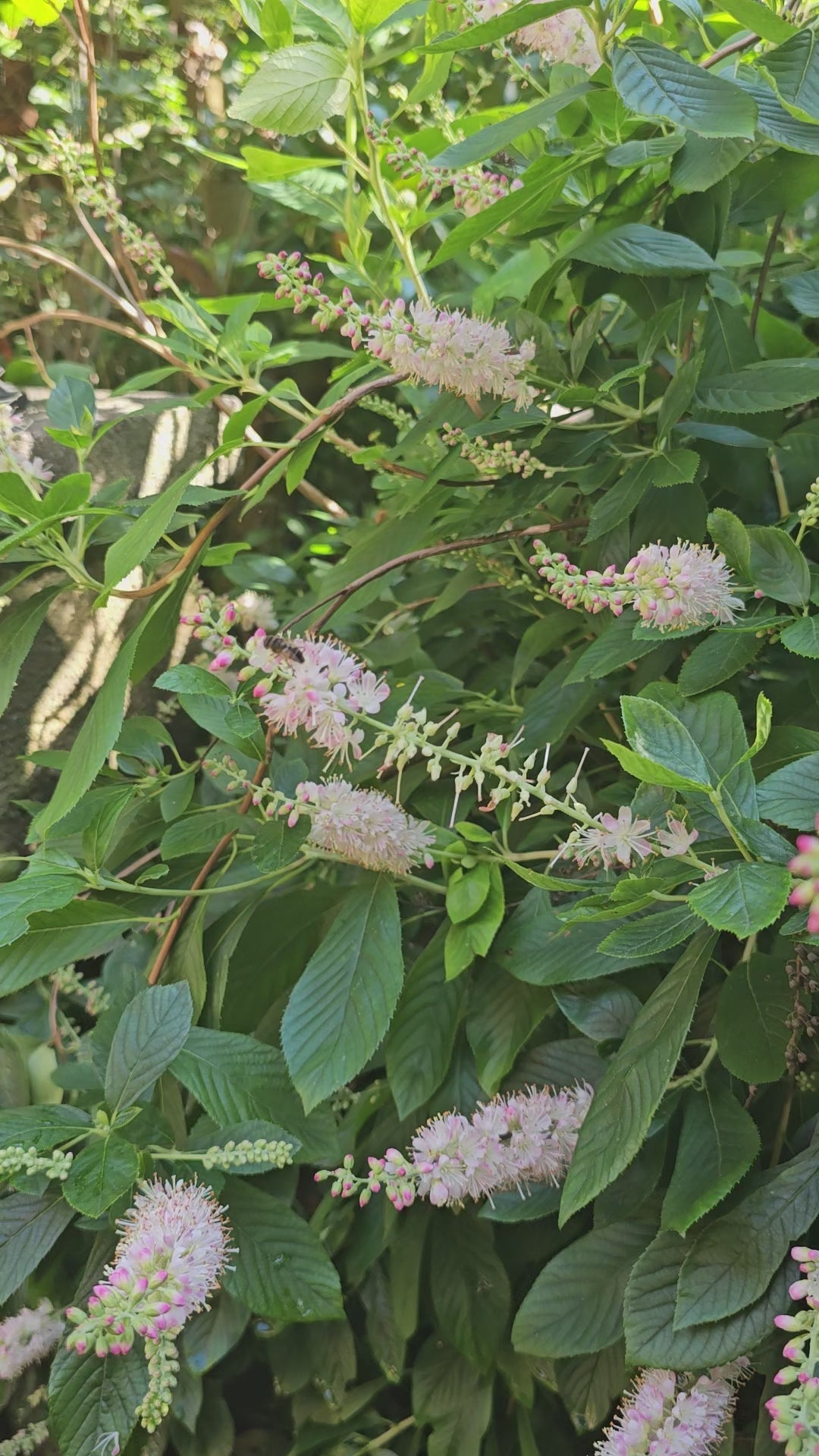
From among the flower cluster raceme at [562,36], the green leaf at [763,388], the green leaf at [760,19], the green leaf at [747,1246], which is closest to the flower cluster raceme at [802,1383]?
the green leaf at [747,1246]

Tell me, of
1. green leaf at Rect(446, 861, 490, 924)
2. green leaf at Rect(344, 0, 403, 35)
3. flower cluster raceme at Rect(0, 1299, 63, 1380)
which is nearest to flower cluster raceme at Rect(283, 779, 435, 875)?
green leaf at Rect(446, 861, 490, 924)

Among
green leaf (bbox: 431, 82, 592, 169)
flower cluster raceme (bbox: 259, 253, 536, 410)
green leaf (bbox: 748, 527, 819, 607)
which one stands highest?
green leaf (bbox: 431, 82, 592, 169)

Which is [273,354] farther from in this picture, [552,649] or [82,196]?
[552,649]

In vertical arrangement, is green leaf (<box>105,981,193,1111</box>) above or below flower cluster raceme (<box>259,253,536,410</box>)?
below

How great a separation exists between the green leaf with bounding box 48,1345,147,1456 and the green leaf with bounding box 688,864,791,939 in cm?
36

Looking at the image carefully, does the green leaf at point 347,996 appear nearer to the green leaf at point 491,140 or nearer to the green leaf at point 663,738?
the green leaf at point 663,738

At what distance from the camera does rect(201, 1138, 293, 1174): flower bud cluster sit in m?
0.47

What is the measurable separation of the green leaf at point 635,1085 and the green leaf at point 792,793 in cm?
8

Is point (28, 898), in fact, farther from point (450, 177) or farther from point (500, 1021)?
point (450, 177)

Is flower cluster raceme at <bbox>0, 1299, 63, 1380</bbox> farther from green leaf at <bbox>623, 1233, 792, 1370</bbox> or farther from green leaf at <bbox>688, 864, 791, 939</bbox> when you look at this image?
green leaf at <bbox>688, 864, 791, 939</bbox>

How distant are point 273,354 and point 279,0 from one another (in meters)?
0.21

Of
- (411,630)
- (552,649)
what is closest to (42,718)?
(411,630)

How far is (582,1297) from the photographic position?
48 cm

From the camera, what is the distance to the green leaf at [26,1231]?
0.50 meters
